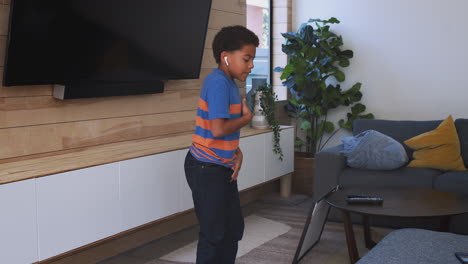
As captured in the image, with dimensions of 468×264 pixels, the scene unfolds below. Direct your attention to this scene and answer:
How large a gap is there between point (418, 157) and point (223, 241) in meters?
2.26

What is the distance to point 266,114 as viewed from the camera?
4758 millimetres

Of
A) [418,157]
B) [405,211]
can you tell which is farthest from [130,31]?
A: [418,157]

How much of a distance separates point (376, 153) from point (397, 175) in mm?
221

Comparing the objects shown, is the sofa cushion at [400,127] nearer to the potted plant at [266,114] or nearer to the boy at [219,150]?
the potted plant at [266,114]

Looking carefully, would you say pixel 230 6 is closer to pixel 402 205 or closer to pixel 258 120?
pixel 258 120

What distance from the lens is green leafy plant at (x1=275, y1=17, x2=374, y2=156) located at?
5.29 metres

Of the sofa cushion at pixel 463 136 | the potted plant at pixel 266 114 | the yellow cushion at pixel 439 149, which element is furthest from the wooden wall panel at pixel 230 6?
the sofa cushion at pixel 463 136

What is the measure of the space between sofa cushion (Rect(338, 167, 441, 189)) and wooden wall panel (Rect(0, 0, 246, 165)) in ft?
3.99

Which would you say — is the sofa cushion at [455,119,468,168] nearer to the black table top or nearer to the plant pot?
the black table top

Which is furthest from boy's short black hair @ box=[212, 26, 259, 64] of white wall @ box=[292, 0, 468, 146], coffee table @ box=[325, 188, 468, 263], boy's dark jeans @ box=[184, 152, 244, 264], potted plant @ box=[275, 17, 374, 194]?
white wall @ box=[292, 0, 468, 146]

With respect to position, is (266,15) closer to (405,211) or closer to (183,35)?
(183,35)

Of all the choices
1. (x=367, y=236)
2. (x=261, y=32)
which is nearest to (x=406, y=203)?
(x=367, y=236)

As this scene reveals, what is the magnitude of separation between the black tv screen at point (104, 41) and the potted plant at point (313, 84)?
1.44 m

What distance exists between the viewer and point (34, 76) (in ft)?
9.97
